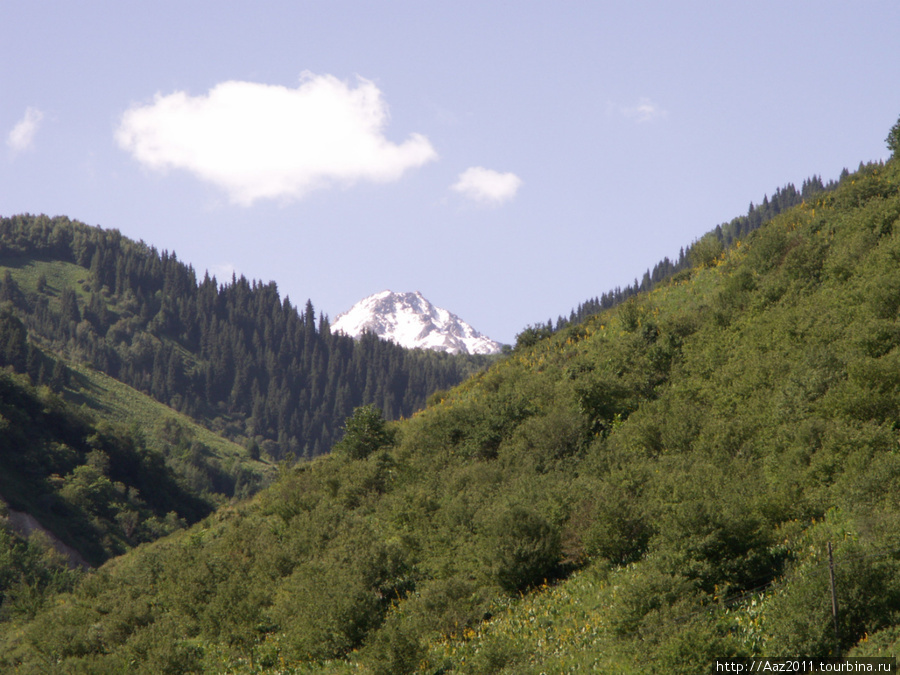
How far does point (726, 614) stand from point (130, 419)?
6535 inches

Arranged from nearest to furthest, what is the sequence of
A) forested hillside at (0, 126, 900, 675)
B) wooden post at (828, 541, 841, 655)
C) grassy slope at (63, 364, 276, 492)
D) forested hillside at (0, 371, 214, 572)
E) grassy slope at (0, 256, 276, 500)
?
1. wooden post at (828, 541, 841, 655)
2. forested hillside at (0, 126, 900, 675)
3. forested hillside at (0, 371, 214, 572)
4. grassy slope at (0, 256, 276, 500)
5. grassy slope at (63, 364, 276, 492)

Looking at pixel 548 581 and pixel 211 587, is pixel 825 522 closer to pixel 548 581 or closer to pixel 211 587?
pixel 548 581

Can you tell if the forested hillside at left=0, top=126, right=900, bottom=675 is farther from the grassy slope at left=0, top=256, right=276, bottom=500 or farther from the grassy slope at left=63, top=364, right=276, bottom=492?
the grassy slope at left=63, top=364, right=276, bottom=492

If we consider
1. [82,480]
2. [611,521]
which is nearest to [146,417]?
[82,480]

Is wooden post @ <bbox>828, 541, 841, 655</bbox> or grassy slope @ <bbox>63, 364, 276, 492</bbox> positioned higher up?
grassy slope @ <bbox>63, 364, 276, 492</bbox>

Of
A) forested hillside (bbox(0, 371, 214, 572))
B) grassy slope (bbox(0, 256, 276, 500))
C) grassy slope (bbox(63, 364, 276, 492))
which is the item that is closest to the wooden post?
forested hillside (bbox(0, 371, 214, 572))

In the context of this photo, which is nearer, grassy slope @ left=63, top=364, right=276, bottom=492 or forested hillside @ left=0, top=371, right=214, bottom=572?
forested hillside @ left=0, top=371, right=214, bottom=572

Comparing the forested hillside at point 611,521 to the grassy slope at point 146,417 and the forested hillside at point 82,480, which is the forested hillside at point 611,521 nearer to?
the forested hillside at point 82,480

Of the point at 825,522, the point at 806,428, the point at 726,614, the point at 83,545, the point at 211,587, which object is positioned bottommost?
the point at 83,545

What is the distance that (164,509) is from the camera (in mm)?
110688

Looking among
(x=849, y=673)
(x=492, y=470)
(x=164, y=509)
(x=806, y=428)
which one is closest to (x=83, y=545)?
(x=164, y=509)

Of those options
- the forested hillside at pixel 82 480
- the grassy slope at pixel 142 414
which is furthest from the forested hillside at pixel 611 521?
the grassy slope at pixel 142 414

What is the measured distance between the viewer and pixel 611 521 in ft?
78.9

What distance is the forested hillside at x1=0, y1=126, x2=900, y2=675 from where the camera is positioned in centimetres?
1864
